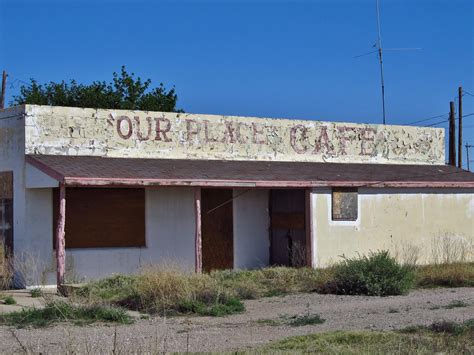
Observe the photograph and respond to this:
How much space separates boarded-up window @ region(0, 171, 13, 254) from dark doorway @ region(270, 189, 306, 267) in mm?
7281

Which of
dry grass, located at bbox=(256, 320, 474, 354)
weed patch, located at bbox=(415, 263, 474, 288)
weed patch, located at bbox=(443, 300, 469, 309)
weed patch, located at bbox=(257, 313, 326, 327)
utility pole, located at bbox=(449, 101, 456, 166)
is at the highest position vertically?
utility pole, located at bbox=(449, 101, 456, 166)

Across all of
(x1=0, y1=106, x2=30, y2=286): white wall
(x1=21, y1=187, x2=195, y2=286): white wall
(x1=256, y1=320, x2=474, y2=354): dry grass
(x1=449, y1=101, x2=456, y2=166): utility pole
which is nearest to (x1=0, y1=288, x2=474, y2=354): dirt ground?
(x1=256, y1=320, x2=474, y2=354): dry grass

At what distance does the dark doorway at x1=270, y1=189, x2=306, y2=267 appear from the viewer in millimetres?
21828

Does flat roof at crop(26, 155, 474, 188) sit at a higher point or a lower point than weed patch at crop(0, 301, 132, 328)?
higher

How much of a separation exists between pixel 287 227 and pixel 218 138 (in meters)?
3.13

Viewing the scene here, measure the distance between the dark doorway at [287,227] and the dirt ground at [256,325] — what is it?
15.9 feet

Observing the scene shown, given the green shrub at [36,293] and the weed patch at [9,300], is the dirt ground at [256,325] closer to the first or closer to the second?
the weed patch at [9,300]

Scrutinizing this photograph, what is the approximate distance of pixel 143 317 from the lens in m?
13.9

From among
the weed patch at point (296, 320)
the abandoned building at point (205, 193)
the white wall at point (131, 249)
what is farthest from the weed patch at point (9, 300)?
the weed patch at point (296, 320)

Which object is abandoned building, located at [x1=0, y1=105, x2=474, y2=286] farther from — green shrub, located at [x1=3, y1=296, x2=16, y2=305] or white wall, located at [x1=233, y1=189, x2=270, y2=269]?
green shrub, located at [x1=3, y1=296, x2=16, y2=305]

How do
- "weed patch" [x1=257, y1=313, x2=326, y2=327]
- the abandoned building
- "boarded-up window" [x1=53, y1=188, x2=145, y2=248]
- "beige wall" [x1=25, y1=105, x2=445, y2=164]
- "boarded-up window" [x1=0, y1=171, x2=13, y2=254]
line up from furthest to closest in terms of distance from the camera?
"beige wall" [x1=25, y1=105, x2=445, y2=164] < "boarded-up window" [x1=0, y1=171, x2=13, y2=254] < "boarded-up window" [x1=53, y1=188, x2=145, y2=248] < the abandoned building < "weed patch" [x1=257, y1=313, x2=326, y2=327]

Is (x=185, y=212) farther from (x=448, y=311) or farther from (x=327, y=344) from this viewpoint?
(x=327, y=344)

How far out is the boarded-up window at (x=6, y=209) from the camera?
19.3 m

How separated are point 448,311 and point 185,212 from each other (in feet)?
28.1
